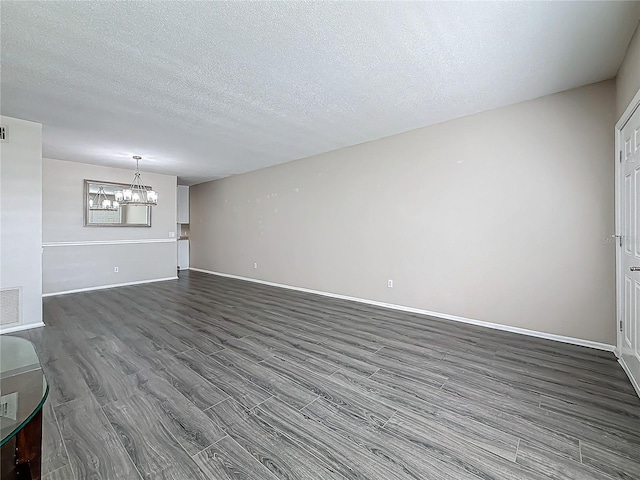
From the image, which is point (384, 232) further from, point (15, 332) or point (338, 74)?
point (15, 332)

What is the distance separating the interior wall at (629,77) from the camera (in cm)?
212

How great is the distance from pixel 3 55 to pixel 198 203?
6469 millimetres

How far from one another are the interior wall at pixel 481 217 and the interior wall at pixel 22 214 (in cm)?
385

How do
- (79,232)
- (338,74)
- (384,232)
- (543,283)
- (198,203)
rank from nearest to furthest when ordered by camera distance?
(338,74) < (543,283) < (384,232) < (79,232) < (198,203)

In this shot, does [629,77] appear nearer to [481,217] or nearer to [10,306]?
[481,217]

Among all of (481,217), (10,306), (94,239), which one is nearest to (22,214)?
(10,306)

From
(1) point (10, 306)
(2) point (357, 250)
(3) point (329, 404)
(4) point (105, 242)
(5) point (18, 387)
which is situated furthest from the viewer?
(4) point (105, 242)

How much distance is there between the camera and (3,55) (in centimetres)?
237

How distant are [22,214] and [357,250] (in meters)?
4.52

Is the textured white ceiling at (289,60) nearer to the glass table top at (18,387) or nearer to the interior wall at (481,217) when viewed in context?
the interior wall at (481,217)

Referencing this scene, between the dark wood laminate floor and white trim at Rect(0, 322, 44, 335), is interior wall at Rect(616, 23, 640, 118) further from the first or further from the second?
white trim at Rect(0, 322, 44, 335)

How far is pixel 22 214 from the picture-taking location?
3607mm

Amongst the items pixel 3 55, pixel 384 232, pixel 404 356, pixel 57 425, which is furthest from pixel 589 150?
pixel 3 55

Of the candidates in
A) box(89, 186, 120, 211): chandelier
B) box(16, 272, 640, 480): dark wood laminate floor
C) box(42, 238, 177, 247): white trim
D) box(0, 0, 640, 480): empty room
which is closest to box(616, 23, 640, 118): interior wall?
box(0, 0, 640, 480): empty room
